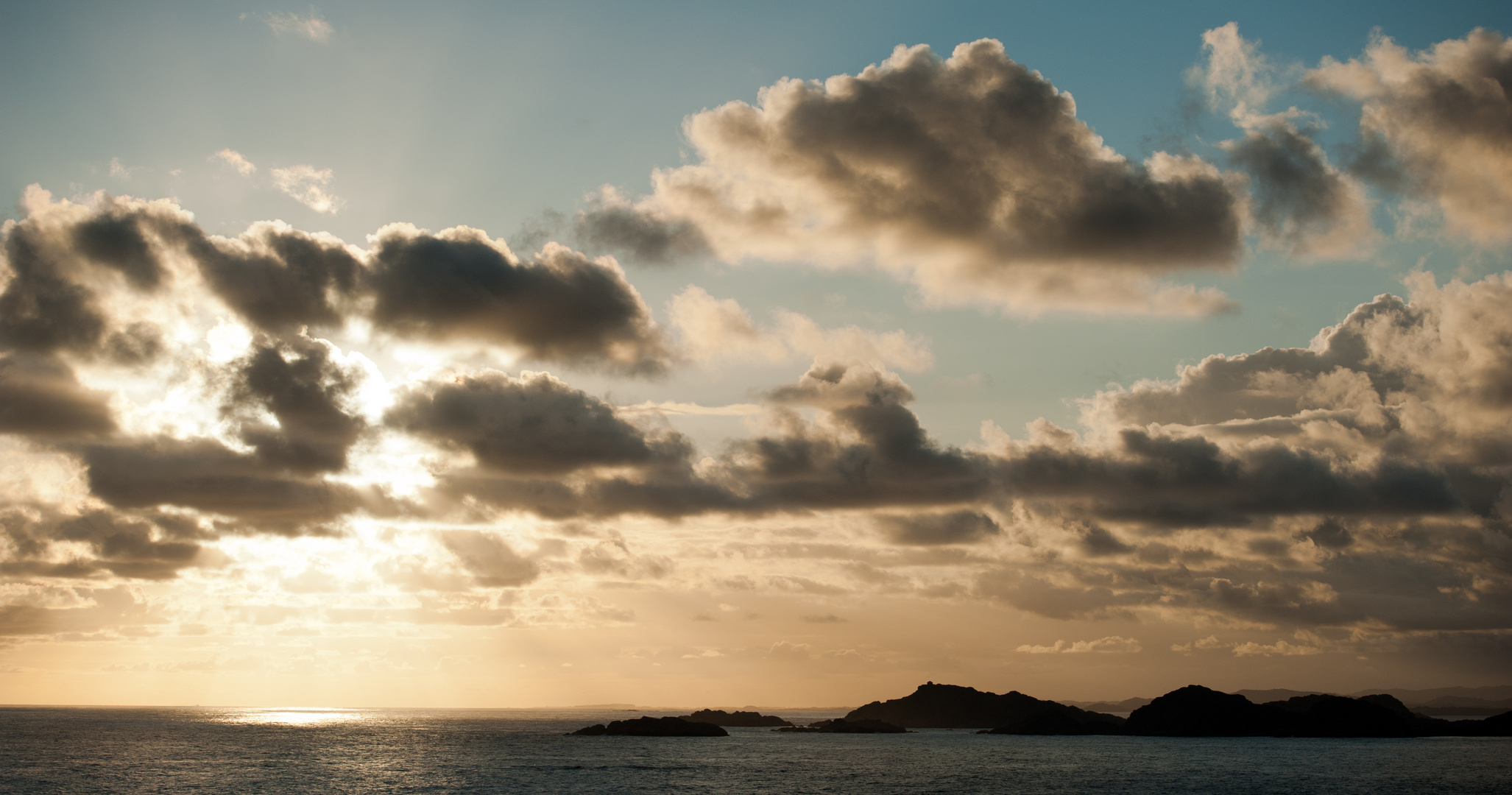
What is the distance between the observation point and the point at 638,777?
196250 millimetres

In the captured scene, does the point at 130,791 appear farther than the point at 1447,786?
No

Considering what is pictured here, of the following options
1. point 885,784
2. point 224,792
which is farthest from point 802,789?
point 224,792

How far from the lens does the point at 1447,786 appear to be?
592 feet

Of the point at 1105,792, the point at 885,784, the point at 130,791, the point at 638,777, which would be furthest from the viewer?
the point at 638,777

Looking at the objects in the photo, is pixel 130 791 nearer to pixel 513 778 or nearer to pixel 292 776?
pixel 292 776

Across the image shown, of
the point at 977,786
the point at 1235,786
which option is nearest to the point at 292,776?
the point at 977,786

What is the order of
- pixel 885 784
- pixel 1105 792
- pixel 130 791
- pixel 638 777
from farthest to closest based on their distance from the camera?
1. pixel 638 777
2. pixel 885 784
3. pixel 1105 792
4. pixel 130 791

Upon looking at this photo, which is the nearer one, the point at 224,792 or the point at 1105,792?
the point at 224,792

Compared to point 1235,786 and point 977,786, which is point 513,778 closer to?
point 977,786

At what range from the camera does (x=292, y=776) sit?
188500 mm

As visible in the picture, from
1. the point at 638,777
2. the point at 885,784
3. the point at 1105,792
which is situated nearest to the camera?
the point at 1105,792

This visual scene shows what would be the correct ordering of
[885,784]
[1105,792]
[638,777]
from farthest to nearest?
1. [638,777]
2. [885,784]
3. [1105,792]

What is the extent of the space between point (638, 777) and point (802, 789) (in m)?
38.8

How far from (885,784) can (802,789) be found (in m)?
19.3
